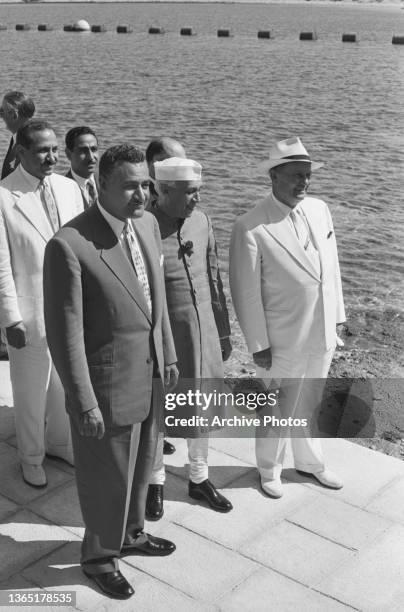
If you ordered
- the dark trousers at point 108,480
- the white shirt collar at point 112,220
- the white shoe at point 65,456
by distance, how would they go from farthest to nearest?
the white shoe at point 65,456
the dark trousers at point 108,480
the white shirt collar at point 112,220

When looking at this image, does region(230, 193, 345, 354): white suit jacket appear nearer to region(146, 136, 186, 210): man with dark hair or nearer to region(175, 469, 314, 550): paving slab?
region(146, 136, 186, 210): man with dark hair

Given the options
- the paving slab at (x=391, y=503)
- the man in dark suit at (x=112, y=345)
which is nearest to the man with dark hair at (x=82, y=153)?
the man in dark suit at (x=112, y=345)

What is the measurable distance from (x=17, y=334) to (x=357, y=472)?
2215mm

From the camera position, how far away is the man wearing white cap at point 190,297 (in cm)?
444

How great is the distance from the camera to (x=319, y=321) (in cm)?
475

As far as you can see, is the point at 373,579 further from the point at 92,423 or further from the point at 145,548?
the point at 92,423

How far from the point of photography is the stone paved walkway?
3.99m

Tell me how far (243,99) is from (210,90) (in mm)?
2687

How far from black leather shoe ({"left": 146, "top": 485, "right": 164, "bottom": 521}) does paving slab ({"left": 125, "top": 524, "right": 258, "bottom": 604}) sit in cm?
23

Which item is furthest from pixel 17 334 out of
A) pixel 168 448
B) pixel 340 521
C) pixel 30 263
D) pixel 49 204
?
pixel 340 521

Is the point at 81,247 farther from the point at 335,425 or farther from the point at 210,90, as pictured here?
the point at 210,90

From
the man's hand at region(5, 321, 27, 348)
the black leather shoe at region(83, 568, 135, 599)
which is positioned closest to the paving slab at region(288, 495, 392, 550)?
the black leather shoe at region(83, 568, 135, 599)

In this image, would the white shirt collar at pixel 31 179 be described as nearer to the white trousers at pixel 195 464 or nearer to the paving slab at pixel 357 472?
the white trousers at pixel 195 464

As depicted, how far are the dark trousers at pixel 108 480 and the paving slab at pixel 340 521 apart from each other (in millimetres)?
1074
